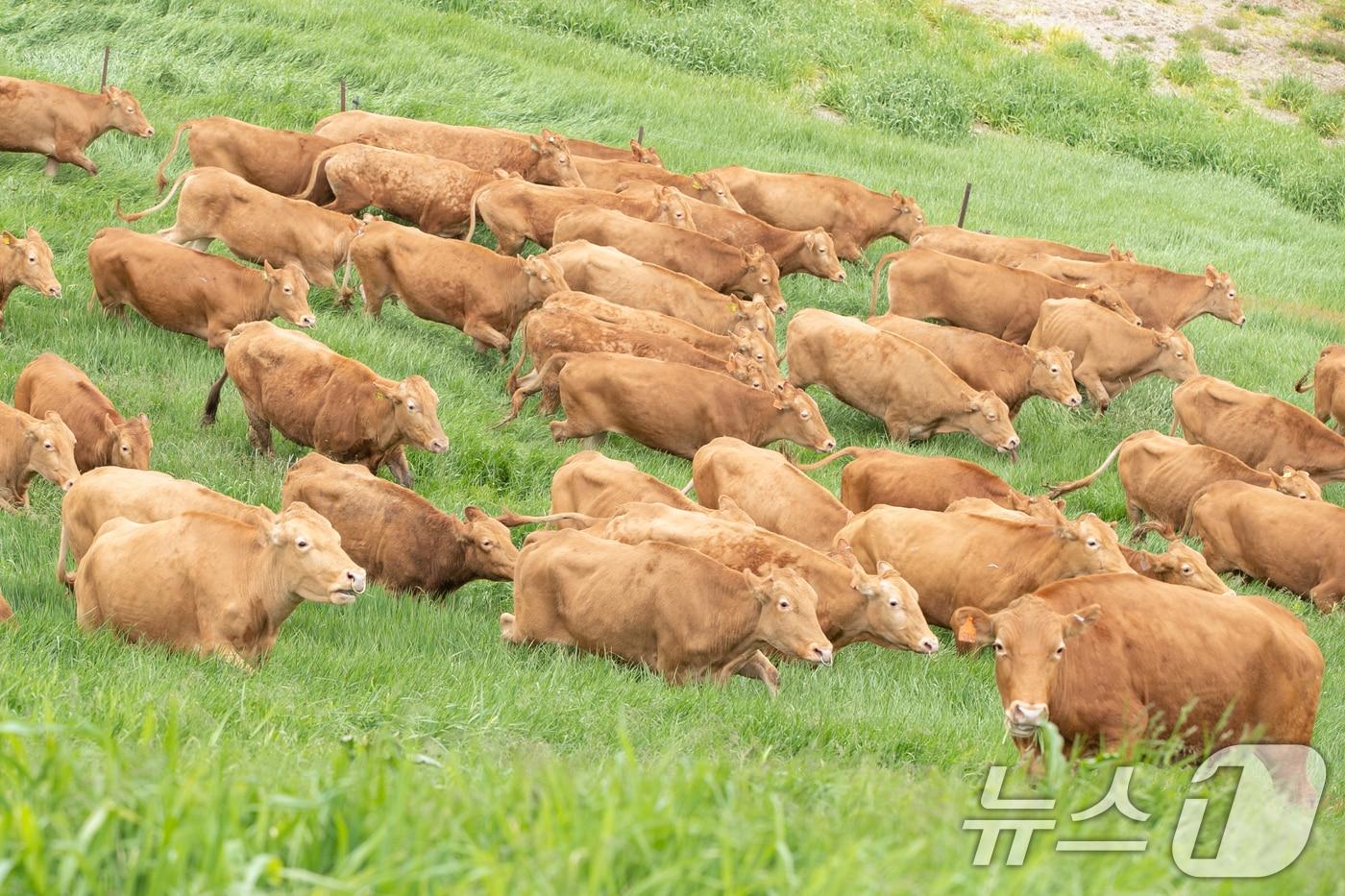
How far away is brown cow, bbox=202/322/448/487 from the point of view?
13.0 metres

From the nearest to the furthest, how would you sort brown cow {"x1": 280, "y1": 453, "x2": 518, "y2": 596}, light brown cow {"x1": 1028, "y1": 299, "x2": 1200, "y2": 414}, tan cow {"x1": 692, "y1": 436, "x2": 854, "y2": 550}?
1. brown cow {"x1": 280, "y1": 453, "x2": 518, "y2": 596}
2. tan cow {"x1": 692, "y1": 436, "x2": 854, "y2": 550}
3. light brown cow {"x1": 1028, "y1": 299, "x2": 1200, "y2": 414}

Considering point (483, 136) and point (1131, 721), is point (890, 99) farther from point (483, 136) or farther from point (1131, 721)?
point (1131, 721)

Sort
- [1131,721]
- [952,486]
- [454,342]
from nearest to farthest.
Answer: [1131,721] < [952,486] < [454,342]

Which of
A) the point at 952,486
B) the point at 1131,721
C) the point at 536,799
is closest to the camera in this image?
the point at 536,799

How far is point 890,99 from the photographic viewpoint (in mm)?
30594

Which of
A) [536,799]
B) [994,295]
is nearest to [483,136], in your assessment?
[994,295]

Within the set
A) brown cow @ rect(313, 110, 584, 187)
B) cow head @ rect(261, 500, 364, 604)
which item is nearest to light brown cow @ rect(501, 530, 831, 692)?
cow head @ rect(261, 500, 364, 604)

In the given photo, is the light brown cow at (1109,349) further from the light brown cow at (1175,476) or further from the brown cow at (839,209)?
the brown cow at (839,209)

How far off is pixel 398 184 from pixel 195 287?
4378 millimetres

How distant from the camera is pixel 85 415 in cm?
1222

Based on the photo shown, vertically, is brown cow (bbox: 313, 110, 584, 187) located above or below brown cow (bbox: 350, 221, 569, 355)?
above

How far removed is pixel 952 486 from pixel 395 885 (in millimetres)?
9577

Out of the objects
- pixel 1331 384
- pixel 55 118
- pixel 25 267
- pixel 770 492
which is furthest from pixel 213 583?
pixel 1331 384

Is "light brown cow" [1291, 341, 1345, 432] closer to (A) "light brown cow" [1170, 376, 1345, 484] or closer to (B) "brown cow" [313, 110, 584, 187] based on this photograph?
(A) "light brown cow" [1170, 376, 1345, 484]
